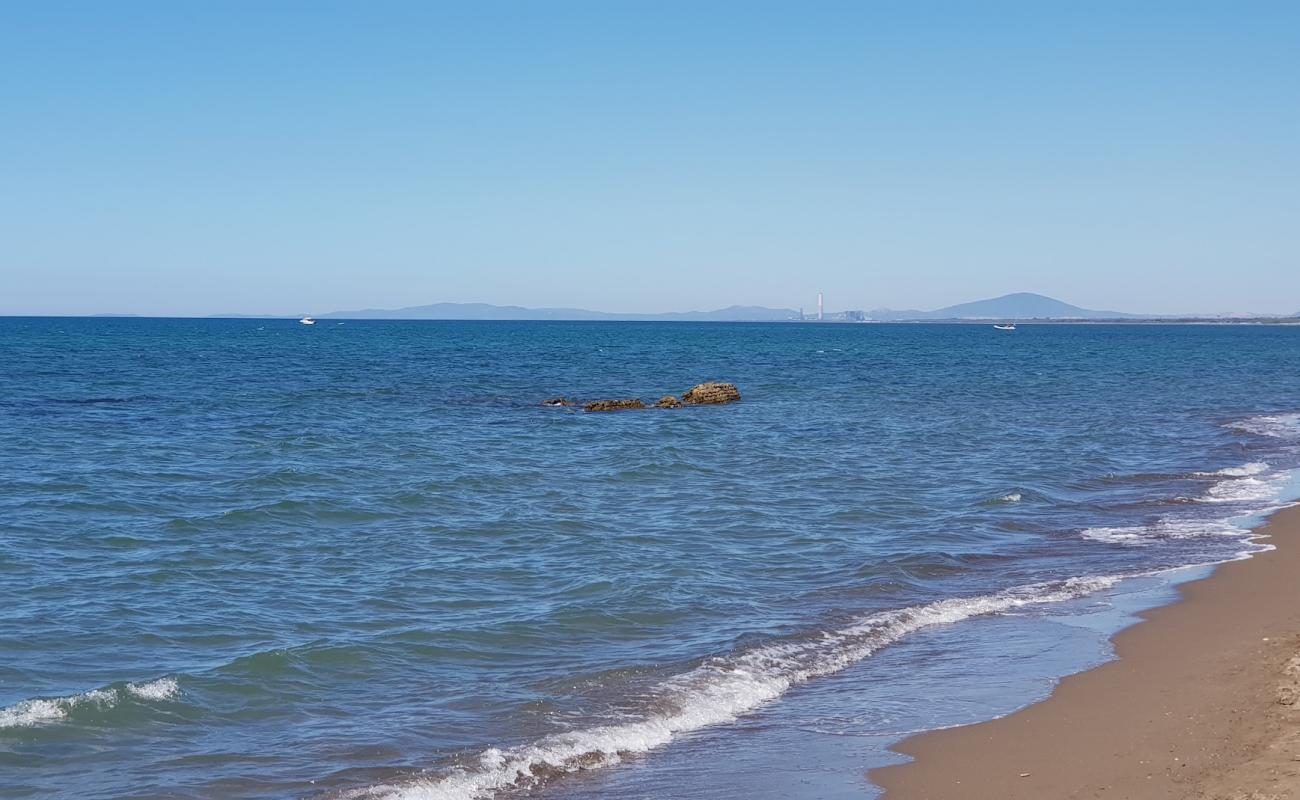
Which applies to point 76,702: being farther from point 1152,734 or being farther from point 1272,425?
point 1272,425

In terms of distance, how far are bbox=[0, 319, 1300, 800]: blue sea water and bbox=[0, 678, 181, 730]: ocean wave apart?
0.03 m

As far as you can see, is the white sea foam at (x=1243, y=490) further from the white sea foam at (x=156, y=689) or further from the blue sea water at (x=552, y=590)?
the white sea foam at (x=156, y=689)

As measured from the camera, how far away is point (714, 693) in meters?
10.2

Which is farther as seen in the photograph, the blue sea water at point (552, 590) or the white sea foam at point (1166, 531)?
the white sea foam at point (1166, 531)

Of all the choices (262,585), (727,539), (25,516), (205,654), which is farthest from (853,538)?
(25,516)

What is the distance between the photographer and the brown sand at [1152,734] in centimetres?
744

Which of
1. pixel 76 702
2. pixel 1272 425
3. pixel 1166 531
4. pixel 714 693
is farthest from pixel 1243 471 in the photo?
pixel 76 702

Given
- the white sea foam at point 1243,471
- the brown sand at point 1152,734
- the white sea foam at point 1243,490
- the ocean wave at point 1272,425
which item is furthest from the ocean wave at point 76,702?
the ocean wave at point 1272,425

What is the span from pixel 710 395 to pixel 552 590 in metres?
29.3

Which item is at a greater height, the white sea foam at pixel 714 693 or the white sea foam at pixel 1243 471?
the white sea foam at pixel 1243 471

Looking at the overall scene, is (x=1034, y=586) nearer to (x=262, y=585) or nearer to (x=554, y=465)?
(x=262, y=585)

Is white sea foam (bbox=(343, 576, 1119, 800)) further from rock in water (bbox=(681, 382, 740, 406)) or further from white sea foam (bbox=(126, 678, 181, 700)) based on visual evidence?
rock in water (bbox=(681, 382, 740, 406))

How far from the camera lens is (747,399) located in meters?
45.4

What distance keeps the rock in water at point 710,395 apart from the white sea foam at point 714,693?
2808 cm
